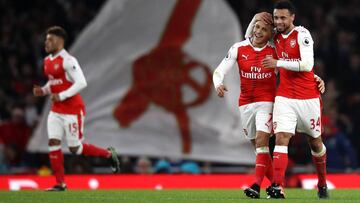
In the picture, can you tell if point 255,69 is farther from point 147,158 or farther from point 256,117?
point 147,158

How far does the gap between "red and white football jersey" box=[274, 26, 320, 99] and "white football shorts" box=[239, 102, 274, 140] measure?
0.43m

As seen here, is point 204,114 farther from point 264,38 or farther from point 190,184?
point 264,38

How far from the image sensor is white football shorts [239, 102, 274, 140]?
13164mm

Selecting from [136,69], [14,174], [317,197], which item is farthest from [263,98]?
[136,69]

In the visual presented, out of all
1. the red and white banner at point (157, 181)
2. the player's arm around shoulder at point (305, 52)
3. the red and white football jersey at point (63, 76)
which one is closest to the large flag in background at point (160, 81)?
the red and white banner at point (157, 181)

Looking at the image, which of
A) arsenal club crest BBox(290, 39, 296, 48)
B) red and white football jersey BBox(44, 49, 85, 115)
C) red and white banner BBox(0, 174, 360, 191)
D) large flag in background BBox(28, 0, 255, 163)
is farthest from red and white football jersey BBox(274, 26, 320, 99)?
large flag in background BBox(28, 0, 255, 163)

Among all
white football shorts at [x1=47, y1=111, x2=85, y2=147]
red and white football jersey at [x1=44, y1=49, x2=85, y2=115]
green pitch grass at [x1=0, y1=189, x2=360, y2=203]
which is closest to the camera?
green pitch grass at [x1=0, y1=189, x2=360, y2=203]

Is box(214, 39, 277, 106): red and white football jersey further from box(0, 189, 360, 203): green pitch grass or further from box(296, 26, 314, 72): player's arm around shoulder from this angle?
box(0, 189, 360, 203): green pitch grass

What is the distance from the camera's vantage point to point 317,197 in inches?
528

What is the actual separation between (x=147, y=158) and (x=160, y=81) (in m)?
1.45

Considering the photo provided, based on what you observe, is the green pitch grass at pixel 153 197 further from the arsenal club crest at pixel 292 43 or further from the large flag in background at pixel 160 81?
the large flag in background at pixel 160 81

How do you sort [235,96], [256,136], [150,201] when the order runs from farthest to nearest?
[235,96] → [256,136] → [150,201]

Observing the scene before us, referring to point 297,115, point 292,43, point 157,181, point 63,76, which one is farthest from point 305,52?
point 157,181

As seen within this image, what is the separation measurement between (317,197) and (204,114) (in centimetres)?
755
